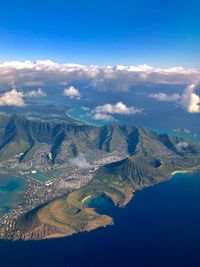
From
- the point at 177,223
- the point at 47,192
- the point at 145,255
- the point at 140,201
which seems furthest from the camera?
the point at 47,192

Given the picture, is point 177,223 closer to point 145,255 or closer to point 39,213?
point 145,255

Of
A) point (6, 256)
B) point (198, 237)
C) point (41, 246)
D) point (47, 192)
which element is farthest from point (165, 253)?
point (47, 192)

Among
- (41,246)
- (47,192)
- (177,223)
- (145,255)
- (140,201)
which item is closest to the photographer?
(145,255)

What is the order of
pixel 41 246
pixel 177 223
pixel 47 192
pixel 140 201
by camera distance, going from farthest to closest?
pixel 47 192
pixel 140 201
pixel 177 223
pixel 41 246

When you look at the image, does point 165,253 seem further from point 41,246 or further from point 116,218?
point 41,246

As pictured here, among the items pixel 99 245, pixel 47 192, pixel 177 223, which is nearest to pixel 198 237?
pixel 177 223

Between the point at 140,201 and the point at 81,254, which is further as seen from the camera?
the point at 140,201
